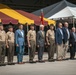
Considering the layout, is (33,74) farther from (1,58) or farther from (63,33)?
(63,33)

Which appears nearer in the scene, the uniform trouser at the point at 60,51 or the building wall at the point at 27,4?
the uniform trouser at the point at 60,51

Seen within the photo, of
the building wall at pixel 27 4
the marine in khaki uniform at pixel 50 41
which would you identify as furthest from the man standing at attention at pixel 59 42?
the building wall at pixel 27 4

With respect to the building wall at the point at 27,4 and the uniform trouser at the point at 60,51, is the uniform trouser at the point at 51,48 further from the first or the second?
the building wall at the point at 27,4

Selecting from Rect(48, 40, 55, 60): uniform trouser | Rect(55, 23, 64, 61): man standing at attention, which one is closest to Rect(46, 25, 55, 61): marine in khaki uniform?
Rect(48, 40, 55, 60): uniform trouser

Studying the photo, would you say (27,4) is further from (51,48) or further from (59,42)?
(51,48)

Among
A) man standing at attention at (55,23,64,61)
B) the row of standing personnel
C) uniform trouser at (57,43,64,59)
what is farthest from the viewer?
uniform trouser at (57,43,64,59)

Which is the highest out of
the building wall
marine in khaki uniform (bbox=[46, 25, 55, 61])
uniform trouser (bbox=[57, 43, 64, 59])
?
the building wall

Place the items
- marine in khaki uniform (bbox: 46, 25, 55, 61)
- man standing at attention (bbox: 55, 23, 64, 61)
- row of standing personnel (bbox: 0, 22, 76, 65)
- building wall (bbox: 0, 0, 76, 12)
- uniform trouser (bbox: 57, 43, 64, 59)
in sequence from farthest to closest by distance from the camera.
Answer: building wall (bbox: 0, 0, 76, 12)
uniform trouser (bbox: 57, 43, 64, 59)
man standing at attention (bbox: 55, 23, 64, 61)
marine in khaki uniform (bbox: 46, 25, 55, 61)
row of standing personnel (bbox: 0, 22, 76, 65)

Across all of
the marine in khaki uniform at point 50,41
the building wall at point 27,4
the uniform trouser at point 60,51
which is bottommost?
the uniform trouser at point 60,51

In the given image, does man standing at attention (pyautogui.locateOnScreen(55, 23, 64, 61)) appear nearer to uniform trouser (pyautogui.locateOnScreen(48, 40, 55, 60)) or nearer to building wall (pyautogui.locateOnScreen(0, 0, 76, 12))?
uniform trouser (pyautogui.locateOnScreen(48, 40, 55, 60))

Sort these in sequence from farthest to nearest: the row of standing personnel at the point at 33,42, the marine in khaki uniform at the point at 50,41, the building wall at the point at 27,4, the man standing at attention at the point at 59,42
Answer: the building wall at the point at 27,4 → the man standing at attention at the point at 59,42 → the marine in khaki uniform at the point at 50,41 → the row of standing personnel at the point at 33,42

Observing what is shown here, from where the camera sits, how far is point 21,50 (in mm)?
16344

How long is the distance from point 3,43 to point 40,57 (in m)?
2.32

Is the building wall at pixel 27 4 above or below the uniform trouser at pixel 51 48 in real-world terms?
above
